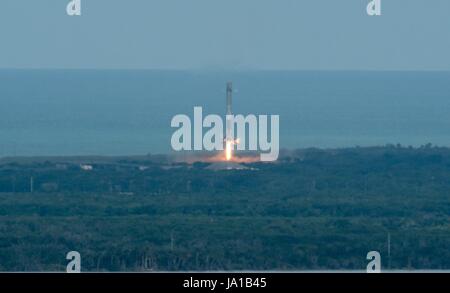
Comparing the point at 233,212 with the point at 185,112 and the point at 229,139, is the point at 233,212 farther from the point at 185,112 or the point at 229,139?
the point at 185,112

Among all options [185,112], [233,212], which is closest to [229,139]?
[233,212]

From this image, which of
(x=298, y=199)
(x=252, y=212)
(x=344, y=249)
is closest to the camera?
(x=344, y=249)

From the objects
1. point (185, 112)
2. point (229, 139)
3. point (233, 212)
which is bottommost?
point (233, 212)

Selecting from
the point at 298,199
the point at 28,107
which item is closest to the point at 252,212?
the point at 298,199

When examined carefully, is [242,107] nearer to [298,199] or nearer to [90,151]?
[90,151]

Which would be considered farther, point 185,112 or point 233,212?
point 185,112
